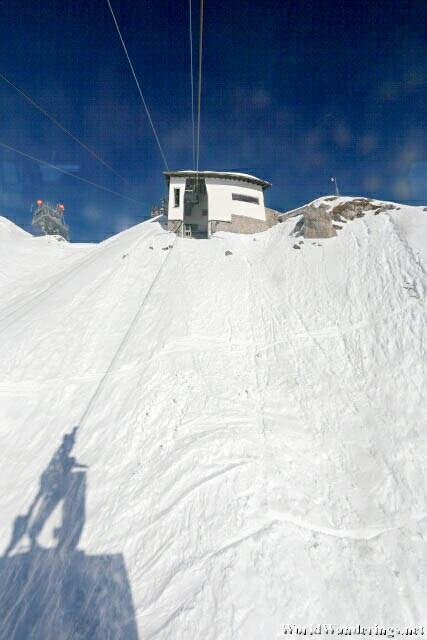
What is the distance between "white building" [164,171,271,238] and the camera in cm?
2883

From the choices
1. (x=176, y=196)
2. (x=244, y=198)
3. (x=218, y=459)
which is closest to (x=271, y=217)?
(x=244, y=198)

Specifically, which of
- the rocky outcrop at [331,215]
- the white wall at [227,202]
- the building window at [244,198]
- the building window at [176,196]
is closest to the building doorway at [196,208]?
the building window at [176,196]

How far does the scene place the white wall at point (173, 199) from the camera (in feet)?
92.5

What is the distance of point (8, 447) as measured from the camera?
8000mm

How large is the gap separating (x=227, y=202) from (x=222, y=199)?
689 mm

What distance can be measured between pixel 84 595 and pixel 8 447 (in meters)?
5.13

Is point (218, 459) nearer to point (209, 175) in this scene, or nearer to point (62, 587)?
point (62, 587)

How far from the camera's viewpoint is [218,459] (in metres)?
7.09

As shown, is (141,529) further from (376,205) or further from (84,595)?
(376,205)

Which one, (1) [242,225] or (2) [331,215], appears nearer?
(2) [331,215]

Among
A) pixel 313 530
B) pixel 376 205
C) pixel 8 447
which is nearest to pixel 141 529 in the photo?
pixel 313 530

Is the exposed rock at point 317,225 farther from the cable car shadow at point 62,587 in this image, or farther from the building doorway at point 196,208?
the cable car shadow at point 62,587

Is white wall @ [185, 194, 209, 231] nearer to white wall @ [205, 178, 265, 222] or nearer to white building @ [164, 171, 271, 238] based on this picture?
white building @ [164, 171, 271, 238]

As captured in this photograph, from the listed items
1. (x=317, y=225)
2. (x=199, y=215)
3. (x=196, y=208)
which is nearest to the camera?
(x=317, y=225)
